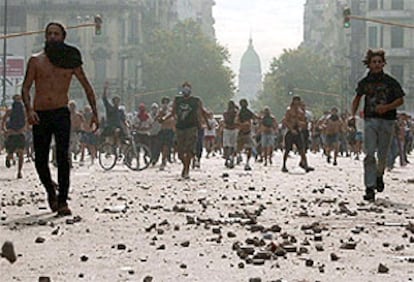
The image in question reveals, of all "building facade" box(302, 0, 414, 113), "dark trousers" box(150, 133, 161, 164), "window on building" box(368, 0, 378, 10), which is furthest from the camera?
"window on building" box(368, 0, 378, 10)

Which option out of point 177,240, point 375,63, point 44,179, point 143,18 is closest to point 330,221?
point 177,240

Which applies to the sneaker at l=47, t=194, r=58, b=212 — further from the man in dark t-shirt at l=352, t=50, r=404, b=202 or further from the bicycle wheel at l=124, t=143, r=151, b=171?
the bicycle wheel at l=124, t=143, r=151, b=171

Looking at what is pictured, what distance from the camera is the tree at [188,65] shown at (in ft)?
352

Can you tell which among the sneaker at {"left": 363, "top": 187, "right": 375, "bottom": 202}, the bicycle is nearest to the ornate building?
the bicycle

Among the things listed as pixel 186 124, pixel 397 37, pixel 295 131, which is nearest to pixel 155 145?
pixel 295 131

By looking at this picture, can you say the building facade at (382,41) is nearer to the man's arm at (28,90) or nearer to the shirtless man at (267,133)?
the shirtless man at (267,133)

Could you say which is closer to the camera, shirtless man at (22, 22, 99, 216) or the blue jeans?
shirtless man at (22, 22, 99, 216)

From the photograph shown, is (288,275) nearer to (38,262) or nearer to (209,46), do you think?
(38,262)

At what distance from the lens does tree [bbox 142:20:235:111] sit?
352ft

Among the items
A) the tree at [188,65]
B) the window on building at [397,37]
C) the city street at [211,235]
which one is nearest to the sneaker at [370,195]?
the city street at [211,235]

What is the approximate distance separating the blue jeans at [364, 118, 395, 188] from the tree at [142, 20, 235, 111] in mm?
90672

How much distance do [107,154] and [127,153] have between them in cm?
59

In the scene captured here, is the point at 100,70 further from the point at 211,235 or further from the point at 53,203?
the point at 211,235

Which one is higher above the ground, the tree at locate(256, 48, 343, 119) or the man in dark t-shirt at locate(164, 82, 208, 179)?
the tree at locate(256, 48, 343, 119)
